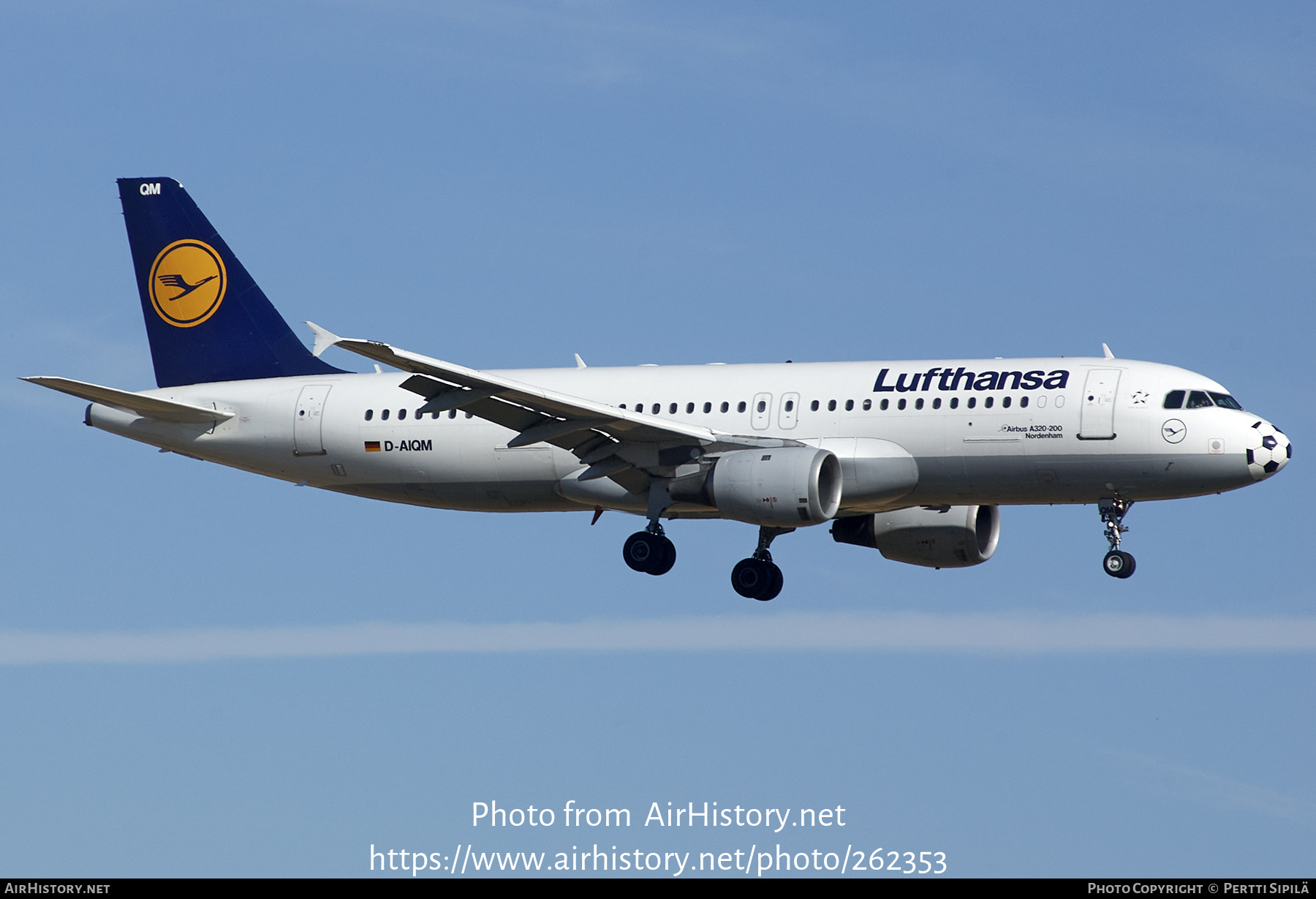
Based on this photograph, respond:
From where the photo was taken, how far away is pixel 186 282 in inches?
1921

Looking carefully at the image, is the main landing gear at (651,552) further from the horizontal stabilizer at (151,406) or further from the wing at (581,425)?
the horizontal stabilizer at (151,406)

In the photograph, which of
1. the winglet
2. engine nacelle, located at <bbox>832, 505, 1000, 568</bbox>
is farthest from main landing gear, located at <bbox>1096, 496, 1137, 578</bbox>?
the winglet

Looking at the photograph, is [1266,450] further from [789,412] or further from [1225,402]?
[789,412]

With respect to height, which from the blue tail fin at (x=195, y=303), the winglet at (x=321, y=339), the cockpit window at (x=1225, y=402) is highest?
the blue tail fin at (x=195, y=303)

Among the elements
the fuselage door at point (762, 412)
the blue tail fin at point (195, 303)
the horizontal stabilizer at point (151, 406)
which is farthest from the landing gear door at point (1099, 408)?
the horizontal stabilizer at point (151, 406)

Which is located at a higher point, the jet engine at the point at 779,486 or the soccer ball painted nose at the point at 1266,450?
the soccer ball painted nose at the point at 1266,450

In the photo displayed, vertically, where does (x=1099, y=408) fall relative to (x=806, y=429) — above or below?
above

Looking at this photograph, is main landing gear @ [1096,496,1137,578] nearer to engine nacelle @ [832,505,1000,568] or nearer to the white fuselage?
the white fuselage

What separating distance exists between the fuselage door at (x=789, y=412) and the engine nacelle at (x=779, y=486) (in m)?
1.39

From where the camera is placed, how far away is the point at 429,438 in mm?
44812

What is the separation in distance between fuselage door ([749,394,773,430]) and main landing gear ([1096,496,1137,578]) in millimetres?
7688

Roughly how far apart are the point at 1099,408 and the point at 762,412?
765 cm

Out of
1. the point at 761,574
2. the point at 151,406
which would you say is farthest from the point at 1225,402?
the point at 151,406

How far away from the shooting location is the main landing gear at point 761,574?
4419cm
